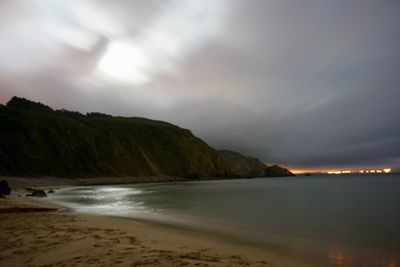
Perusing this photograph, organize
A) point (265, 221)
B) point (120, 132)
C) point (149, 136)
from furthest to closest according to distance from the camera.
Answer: point (149, 136), point (120, 132), point (265, 221)

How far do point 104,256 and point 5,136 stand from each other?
125 meters

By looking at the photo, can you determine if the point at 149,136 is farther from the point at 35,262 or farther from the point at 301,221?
the point at 35,262

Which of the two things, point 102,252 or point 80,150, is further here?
point 80,150

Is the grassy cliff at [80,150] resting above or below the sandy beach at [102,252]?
above

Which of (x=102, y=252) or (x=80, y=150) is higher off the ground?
(x=80, y=150)

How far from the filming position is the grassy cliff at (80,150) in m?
116

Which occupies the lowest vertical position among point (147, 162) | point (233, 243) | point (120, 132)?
point (233, 243)

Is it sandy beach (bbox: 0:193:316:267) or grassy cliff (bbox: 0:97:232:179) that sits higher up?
grassy cliff (bbox: 0:97:232:179)

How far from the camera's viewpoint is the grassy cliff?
381ft

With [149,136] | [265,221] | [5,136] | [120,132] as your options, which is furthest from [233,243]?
[149,136]

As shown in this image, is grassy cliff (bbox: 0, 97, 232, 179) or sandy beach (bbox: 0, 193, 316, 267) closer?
sandy beach (bbox: 0, 193, 316, 267)

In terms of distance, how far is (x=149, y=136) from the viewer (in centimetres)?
19900

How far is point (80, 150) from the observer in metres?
142

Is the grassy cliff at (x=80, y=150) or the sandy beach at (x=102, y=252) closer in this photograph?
the sandy beach at (x=102, y=252)
